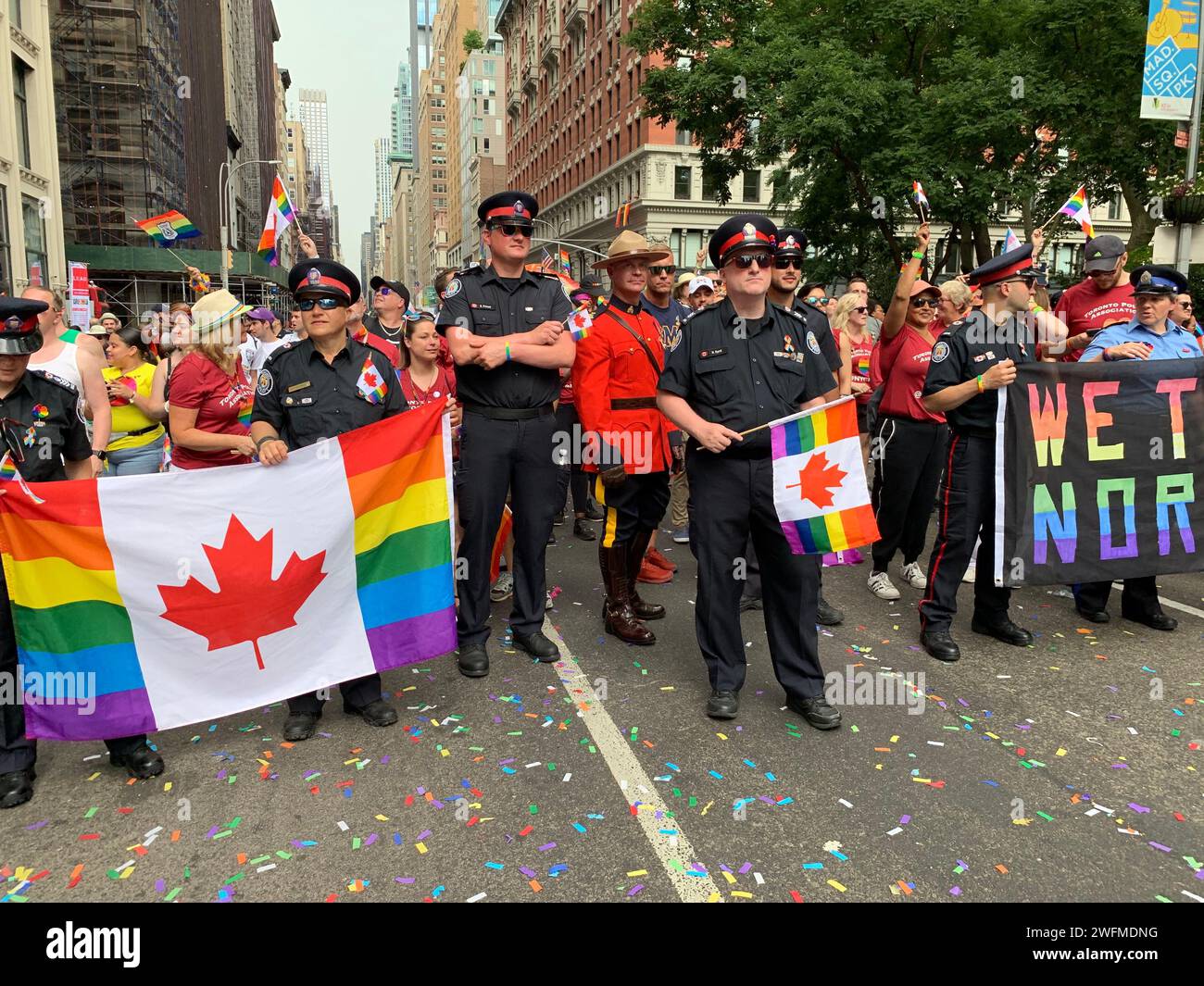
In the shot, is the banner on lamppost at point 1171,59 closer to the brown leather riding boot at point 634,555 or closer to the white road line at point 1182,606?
the white road line at point 1182,606

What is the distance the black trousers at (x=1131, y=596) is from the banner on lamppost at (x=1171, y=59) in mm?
8449

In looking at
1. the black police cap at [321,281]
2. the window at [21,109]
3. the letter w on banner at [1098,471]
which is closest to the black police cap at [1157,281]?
the letter w on banner at [1098,471]

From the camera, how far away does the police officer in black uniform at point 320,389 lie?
14.3 ft

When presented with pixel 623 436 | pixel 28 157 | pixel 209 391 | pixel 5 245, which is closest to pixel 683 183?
pixel 28 157

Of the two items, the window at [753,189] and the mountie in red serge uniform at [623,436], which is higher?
the window at [753,189]

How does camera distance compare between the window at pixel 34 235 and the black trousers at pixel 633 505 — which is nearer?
the black trousers at pixel 633 505

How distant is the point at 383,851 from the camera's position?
3305 millimetres

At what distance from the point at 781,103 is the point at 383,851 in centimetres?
2499

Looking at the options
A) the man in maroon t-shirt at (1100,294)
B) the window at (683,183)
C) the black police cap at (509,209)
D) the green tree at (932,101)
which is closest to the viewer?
the black police cap at (509,209)

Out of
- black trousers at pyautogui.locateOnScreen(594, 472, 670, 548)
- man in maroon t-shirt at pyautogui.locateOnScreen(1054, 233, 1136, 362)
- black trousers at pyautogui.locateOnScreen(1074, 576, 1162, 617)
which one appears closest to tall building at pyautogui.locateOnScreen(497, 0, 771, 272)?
man in maroon t-shirt at pyautogui.locateOnScreen(1054, 233, 1136, 362)

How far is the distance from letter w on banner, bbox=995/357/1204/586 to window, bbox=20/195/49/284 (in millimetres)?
28420

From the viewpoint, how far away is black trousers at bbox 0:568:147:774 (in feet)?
12.5

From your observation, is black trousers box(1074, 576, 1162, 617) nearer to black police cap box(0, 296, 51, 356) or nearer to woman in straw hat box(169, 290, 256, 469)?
woman in straw hat box(169, 290, 256, 469)

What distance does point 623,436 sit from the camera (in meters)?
5.68
